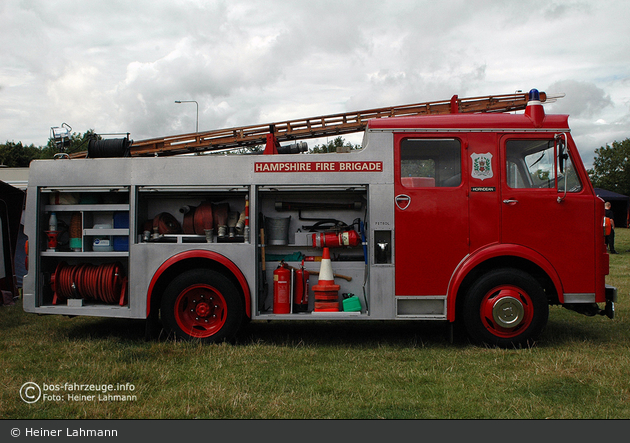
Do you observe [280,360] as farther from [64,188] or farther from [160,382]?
[64,188]

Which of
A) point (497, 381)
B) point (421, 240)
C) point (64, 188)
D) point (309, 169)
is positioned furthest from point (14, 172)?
point (497, 381)

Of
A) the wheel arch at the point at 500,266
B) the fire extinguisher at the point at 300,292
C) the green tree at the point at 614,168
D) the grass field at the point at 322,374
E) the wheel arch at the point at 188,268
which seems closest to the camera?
the grass field at the point at 322,374

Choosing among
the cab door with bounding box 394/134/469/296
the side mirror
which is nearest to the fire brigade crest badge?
the cab door with bounding box 394/134/469/296

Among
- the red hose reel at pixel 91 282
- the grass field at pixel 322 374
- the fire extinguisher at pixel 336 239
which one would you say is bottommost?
the grass field at pixel 322 374

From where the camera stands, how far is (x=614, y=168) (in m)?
73.0

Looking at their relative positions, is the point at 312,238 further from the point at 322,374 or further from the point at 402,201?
the point at 322,374

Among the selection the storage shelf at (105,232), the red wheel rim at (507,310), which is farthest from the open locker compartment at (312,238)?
the storage shelf at (105,232)

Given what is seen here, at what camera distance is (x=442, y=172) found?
611 cm

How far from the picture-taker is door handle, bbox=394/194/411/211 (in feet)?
19.7

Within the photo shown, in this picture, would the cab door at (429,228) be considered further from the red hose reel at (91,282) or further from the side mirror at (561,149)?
the red hose reel at (91,282)

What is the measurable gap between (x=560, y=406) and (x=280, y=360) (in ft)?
8.99

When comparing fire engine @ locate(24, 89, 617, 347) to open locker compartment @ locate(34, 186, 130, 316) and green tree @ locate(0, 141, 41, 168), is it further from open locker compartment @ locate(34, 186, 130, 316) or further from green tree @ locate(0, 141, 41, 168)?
green tree @ locate(0, 141, 41, 168)

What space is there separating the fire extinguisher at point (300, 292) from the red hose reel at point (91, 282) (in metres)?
2.12

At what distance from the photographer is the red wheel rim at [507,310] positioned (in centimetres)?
592
